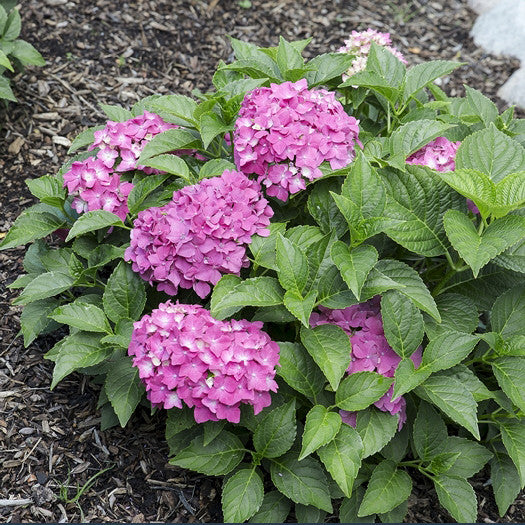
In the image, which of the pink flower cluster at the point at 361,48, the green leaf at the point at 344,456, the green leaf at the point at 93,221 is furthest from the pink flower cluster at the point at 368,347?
the pink flower cluster at the point at 361,48

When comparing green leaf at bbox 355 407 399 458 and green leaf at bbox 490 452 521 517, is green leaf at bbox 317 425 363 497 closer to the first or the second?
green leaf at bbox 355 407 399 458

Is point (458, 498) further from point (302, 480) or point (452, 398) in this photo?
point (302, 480)

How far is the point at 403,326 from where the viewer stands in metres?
2.58

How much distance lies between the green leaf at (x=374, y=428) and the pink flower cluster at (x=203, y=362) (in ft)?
1.16

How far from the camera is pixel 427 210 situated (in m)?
2.72

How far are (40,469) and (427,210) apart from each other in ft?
→ 6.03

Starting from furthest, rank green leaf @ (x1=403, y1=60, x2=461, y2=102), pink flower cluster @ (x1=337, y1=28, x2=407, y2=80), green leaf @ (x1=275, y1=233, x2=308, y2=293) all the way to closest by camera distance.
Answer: pink flower cluster @ (x1=337, y1=28, x2=407, y2=80)
green leaf @ (x1=403, y1=60, x2=461, y2=102)
green leaf @ (x1=275, y1=233, x2=308, y2=293)

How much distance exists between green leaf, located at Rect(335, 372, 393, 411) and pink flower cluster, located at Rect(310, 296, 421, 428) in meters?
0.07

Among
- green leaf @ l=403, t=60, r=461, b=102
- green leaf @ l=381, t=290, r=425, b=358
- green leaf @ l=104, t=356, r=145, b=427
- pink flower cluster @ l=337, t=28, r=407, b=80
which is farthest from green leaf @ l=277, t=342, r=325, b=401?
pink flower cluster @ l=337, t=28, r=407, b=80

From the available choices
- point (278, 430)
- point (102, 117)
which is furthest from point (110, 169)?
point (102, 117)

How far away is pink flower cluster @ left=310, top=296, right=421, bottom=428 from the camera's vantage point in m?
2.61

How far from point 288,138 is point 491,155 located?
0.79 metres

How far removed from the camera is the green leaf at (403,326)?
257 cm

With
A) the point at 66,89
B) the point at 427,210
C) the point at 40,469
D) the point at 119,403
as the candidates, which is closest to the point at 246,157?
the point at 427,210
